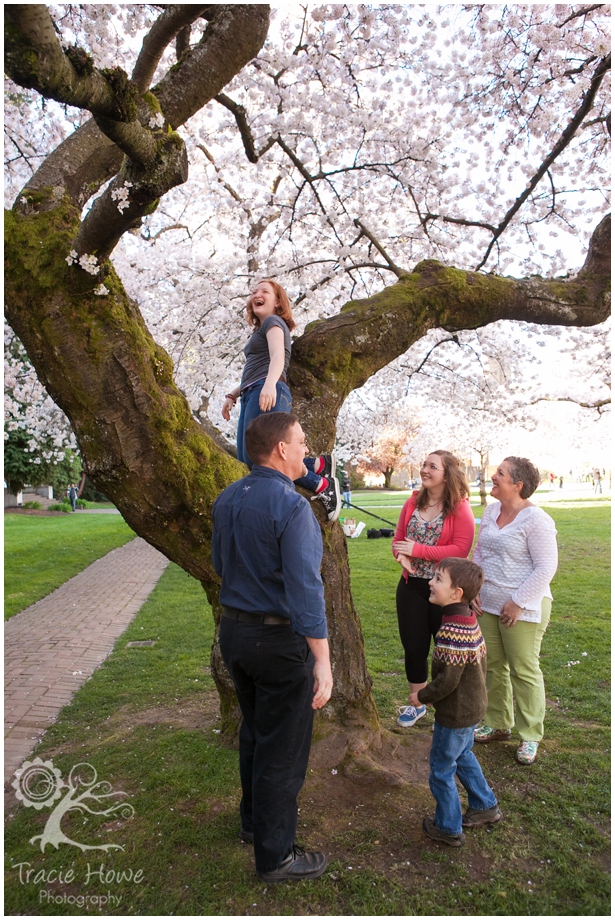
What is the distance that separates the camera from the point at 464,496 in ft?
11.9

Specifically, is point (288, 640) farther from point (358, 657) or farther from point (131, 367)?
point (131, 367)

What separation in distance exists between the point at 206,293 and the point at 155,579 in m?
5.59

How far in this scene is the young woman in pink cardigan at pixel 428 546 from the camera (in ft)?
11.8

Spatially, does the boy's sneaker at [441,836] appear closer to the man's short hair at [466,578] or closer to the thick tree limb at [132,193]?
the man's short hair at [466,578]

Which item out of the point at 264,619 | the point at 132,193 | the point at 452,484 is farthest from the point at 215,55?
the point at 264,619

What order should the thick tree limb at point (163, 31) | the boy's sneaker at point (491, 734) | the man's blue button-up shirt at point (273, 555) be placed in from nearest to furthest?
the man's blue button-up shirt at point (273, 555)
the thick tree limb at point (163, 31)
the boy's sneaker at point (491, 734)

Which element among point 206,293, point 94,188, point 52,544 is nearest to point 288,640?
point 94,188

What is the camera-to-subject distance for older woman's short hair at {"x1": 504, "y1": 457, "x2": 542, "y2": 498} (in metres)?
3.69

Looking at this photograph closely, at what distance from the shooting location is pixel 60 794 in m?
3.38

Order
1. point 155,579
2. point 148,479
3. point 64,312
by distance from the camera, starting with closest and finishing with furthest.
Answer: point 64,312 < point 148,479 < point 155,579

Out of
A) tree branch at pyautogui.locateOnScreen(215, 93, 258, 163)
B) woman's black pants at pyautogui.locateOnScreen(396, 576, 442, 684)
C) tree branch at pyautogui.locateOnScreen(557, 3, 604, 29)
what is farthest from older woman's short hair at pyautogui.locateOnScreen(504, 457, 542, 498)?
tree branch at pyautogui.locateOnScreen(215, 93, 258, 163)

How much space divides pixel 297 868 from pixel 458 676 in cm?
108

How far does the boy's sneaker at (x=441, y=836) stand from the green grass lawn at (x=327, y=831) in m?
0.04

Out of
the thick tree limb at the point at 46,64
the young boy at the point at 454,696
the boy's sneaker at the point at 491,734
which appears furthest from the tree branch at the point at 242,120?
the boy's sneaker at the point at 491,734
